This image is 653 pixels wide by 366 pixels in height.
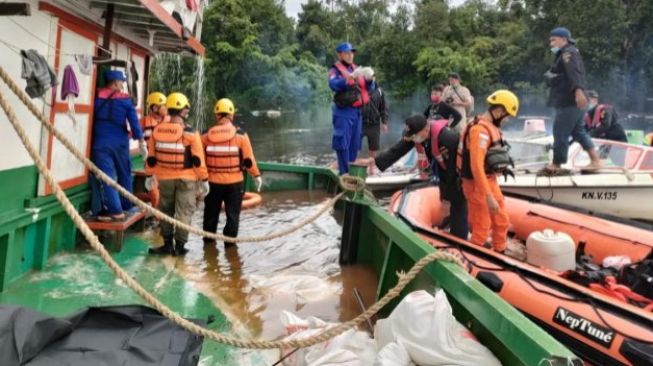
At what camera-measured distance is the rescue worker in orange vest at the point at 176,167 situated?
5359mm

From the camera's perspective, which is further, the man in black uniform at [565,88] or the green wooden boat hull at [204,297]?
the man in black uniform at [565,88]

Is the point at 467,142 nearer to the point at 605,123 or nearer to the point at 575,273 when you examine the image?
the point at 575,273

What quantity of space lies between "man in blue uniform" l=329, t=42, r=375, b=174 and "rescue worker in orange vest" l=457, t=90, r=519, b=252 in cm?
249

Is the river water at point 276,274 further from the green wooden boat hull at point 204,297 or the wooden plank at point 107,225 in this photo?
the wooden plank at point 107,225

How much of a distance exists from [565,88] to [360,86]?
2598 millimetres

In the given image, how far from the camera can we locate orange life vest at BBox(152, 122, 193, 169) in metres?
5.34

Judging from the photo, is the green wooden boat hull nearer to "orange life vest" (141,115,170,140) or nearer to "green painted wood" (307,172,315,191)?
"orange life vest" (141,115,170,140)

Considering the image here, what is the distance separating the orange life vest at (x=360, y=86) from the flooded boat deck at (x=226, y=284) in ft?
6.72

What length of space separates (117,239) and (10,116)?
2997 mm

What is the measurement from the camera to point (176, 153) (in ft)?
17.6

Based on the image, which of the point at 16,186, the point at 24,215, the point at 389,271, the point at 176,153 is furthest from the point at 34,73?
the point at 389,271

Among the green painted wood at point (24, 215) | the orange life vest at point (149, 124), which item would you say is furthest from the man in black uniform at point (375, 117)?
the green painted wood at point (24, 215)

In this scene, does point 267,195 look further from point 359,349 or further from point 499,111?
point 359,349

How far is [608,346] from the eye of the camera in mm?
3002
